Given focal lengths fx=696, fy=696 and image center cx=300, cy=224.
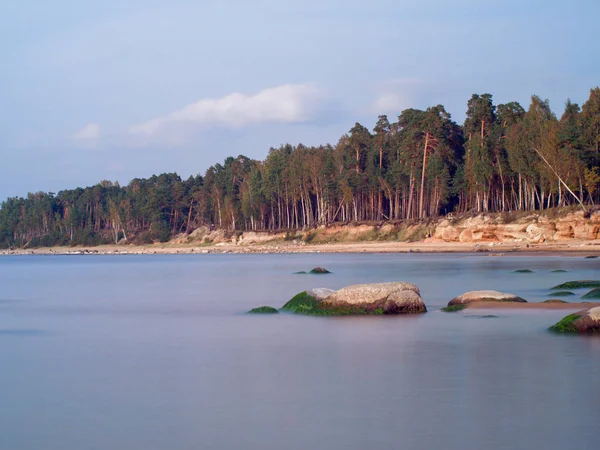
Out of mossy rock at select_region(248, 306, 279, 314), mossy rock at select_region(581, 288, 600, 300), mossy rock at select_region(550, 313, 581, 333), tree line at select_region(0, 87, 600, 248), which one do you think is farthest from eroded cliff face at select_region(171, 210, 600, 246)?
mossy rock at select_region(550, 313, 581, 333)

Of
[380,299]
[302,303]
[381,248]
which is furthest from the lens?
[381,248]

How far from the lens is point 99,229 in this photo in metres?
153

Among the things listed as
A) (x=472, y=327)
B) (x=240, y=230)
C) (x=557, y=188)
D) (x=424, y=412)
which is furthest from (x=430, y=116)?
(x=424, y=412)

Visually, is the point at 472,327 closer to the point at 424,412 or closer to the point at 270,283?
the point at 424,412

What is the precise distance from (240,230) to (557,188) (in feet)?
190

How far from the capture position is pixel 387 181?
88.2 meters

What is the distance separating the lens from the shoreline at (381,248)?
55.2 m

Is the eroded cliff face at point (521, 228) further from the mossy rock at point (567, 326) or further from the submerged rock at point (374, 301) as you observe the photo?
the mossy rock at point (567, 326)

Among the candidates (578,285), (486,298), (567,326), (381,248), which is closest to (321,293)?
(486,298)

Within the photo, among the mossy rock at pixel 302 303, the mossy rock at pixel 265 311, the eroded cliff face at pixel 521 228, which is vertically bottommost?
Result: the mossy rock at pixel 265 311

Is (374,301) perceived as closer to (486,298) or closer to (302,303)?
(302,303)

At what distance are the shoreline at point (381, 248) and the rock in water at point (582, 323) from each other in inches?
1446

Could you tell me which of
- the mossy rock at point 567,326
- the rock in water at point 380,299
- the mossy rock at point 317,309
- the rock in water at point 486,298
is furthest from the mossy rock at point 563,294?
the mossy rock at point 567,326

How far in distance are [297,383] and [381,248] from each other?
2503 inches
